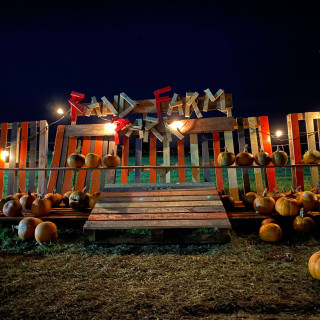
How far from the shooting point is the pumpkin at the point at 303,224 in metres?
4.36

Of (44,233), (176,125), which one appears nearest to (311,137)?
(176,125)

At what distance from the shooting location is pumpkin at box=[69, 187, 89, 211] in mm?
5367

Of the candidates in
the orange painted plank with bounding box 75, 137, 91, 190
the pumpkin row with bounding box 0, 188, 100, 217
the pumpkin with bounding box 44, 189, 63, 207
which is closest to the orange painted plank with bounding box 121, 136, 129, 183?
the orange painted plank with bounding box 75, 137, 91, 190

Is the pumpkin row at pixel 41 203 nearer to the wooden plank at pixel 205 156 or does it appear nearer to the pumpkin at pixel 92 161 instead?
the pumpkin at pixel 92 161

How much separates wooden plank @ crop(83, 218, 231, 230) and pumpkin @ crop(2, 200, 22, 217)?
6.65 feet

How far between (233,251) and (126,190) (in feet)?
8.42

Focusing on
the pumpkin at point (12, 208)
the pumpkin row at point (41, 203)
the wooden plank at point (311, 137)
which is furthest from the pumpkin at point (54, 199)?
the wooden plank at point (311, 137)

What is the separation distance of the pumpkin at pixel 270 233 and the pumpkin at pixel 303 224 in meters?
0.47

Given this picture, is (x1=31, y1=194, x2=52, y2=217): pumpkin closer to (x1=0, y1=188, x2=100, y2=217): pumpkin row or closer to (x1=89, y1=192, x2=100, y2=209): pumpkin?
(x1=0, y1=188, x2=100, y2=217): pumpkin row

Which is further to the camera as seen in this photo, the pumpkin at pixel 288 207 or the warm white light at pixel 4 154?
the warm white light at pixel 4 154

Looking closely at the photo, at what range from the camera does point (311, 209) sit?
15.6ft

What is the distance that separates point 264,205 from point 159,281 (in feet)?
9.24

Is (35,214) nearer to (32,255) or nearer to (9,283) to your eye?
(32,255)

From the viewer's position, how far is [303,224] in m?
4.37
